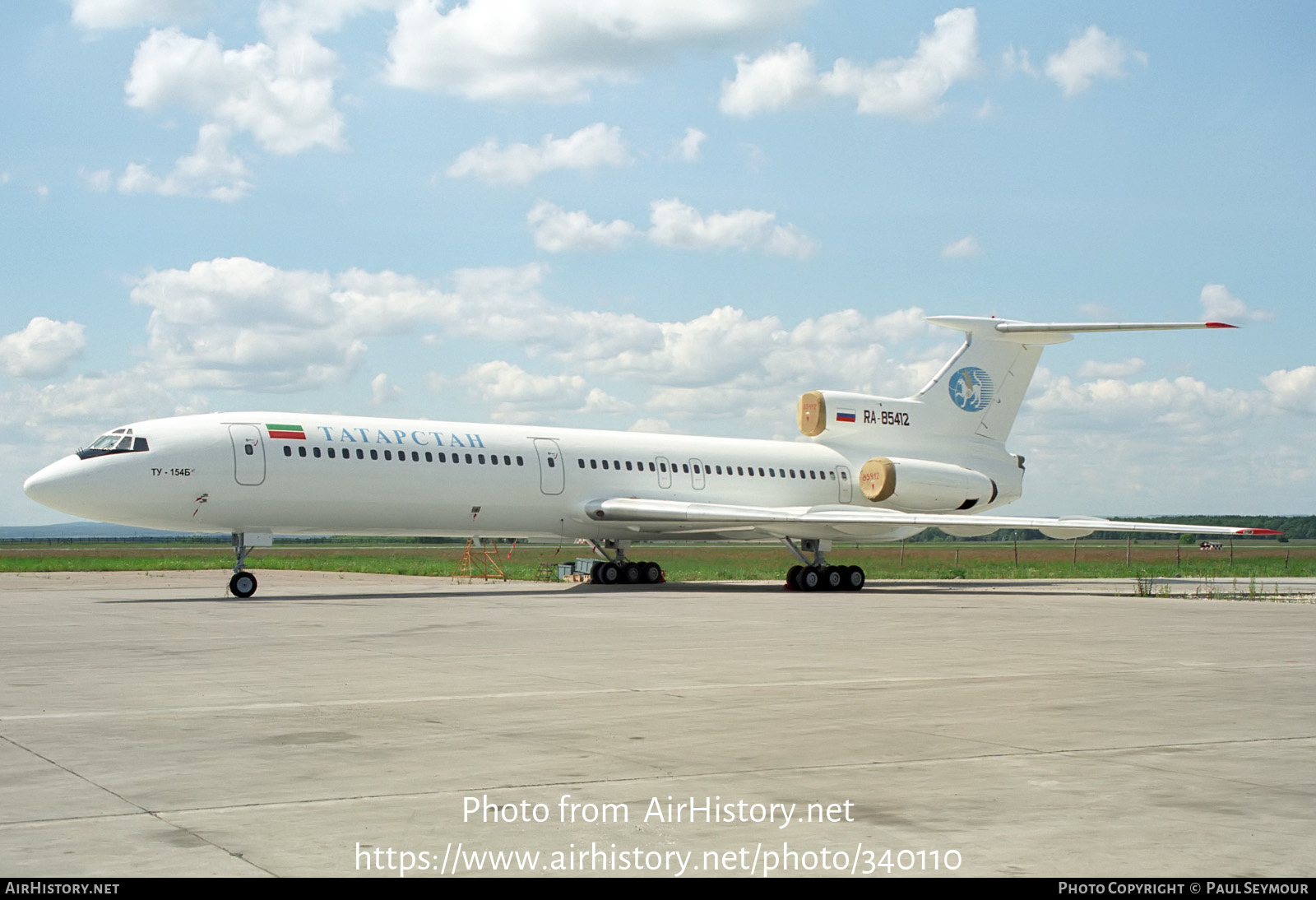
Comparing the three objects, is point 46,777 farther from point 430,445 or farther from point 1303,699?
point 430,445

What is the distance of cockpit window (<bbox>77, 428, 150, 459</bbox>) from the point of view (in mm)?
25203

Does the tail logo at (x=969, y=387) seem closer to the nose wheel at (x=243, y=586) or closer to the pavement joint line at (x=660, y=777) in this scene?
the nose wheel at (x=243, y=586)

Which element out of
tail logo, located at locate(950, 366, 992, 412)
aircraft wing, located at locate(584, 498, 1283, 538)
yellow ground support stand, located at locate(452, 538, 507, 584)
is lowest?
yellow ground support stand, located at locate(452, 538, 507, 584)

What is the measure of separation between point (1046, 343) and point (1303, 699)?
91.1 ft

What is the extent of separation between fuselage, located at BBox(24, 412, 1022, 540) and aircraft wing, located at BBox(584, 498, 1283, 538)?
51 cm

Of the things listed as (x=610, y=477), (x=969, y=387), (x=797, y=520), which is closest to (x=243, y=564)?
(x=610, y=477)

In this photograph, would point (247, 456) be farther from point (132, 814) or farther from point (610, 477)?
point (132, 814)

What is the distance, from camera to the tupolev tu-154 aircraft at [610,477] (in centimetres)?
2552

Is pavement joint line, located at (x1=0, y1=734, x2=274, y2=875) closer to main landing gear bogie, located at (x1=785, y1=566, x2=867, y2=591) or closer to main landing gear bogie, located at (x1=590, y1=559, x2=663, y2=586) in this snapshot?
main landing gear bogie, located at (x1=785, y1=566, x2=867, y2=591)

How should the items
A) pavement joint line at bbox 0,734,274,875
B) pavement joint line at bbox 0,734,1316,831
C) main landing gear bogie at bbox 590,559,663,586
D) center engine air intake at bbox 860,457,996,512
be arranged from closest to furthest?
1. pavement joint line at bbox 0,734,274,875
2. pavement joint line at bbox 0,734,1316,831
3. main landing gear bogie at bbox 590,559,663,586
4. center engine air intake at bbox 860,457,996,512

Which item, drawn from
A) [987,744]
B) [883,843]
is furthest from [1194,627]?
[883,843]

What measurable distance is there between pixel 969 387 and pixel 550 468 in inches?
536

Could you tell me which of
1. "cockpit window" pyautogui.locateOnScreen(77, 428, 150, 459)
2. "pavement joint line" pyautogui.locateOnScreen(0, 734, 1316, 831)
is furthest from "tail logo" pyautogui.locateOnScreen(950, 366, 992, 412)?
"pavement joint line" pyautogui.locateOnScreen(0, 734, 1316, 831)

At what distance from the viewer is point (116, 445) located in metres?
25.3
